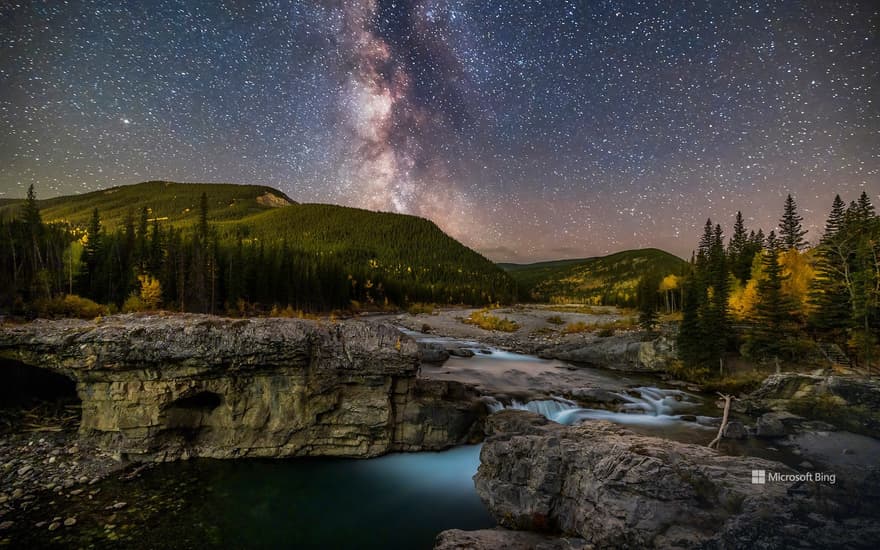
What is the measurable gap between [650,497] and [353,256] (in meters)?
132

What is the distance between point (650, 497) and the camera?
635cm

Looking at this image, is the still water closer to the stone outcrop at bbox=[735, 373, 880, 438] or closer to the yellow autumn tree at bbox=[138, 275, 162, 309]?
the stone outcrop at bbox=[735, 373, 880, 438]

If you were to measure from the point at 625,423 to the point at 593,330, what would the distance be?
3889cm

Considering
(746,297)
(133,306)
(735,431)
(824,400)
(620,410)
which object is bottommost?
(620,410)

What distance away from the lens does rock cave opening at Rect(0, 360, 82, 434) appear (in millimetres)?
14102

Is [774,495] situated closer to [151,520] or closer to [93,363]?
[151,520]

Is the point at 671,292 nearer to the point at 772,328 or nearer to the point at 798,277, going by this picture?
the point at 798,277

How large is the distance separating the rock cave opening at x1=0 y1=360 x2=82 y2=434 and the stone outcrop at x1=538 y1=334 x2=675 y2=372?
33.2 metres

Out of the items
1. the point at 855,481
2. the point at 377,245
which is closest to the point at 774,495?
the point at 855,481

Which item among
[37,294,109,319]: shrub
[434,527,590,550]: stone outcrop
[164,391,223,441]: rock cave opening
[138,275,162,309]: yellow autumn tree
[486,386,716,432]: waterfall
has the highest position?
[138,275,162,309]: yellow autumn tree

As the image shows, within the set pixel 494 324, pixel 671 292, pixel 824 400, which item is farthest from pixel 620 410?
pixel 671 292

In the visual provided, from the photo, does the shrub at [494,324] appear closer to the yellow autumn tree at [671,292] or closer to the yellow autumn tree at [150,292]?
the yellow autumn tree at [671,292]

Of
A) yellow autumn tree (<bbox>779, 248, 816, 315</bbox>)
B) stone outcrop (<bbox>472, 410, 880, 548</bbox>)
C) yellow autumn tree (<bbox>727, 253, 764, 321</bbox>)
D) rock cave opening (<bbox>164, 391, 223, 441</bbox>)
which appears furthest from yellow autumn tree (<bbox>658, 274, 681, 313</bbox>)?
rock cave opening (<bbox>164, 391, 223, 441</bbox>)

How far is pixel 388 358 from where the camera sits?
14.4 meters
